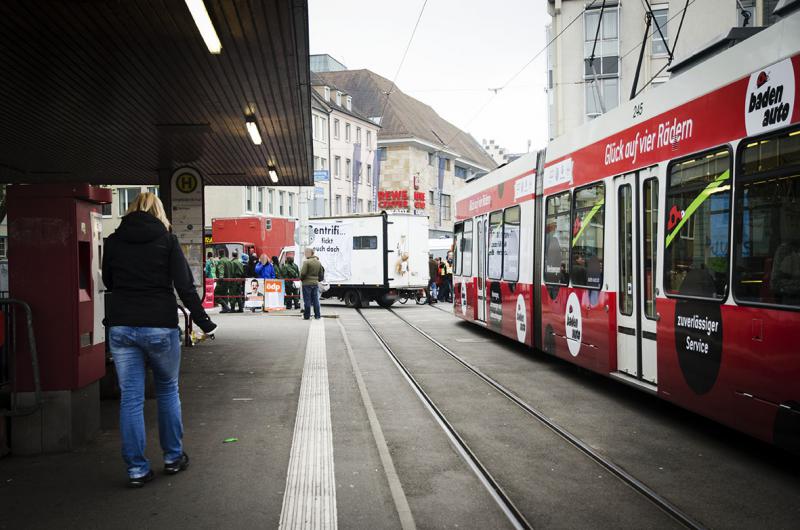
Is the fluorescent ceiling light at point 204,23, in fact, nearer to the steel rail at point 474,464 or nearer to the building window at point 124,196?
the steel rail at point 474,464

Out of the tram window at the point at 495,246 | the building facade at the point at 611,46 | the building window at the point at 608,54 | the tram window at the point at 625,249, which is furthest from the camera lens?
the building window at the point at 608,54

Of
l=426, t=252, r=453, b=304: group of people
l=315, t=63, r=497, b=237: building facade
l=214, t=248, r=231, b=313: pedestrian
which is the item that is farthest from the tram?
l=315, t=63, r=497, b=237: building facade

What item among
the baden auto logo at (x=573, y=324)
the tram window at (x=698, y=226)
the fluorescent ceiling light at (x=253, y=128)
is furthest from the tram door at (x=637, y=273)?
the fluorescent ceiling light at (x=253, y=128)

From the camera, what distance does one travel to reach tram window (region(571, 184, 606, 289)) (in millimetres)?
9836

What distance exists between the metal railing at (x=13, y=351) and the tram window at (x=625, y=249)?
573 centimetres

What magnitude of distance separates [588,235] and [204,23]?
510 centimetres

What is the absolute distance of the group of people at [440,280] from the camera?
107 feet

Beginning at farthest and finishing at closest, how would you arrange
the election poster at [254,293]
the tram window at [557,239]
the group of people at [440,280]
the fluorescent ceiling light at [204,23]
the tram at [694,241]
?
the group of people at [440,280]
the election poster at [254,293]
the tram window at [557,239]
the fluorescent ceiling light at [204,23]
the tram at [694,241]

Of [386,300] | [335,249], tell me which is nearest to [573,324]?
[386,300]

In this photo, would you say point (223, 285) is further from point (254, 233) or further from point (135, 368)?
point (135, 368)

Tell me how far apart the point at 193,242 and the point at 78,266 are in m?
8.43

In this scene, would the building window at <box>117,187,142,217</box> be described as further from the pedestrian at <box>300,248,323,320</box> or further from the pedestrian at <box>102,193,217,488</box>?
the pedestrian at <box>102,193,217,488</box>

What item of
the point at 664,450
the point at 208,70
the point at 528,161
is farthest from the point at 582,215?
the point at 208,70

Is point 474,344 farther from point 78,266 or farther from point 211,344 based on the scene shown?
point 78,266
